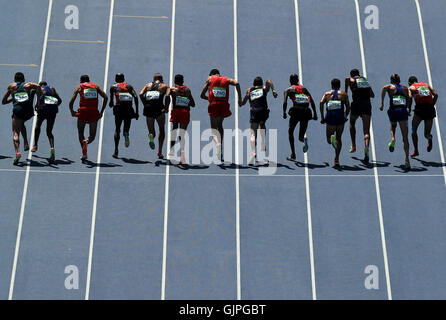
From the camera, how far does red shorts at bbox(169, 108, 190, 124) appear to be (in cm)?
2336

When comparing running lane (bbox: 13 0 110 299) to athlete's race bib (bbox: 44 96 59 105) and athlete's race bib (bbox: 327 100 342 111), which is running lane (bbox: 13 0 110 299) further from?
athlete's race bib (bbox: 327 100 342 111)

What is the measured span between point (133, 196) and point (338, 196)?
3.80 m

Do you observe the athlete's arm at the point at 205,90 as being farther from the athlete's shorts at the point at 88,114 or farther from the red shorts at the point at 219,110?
the athlete's shorts at the point at 88,114

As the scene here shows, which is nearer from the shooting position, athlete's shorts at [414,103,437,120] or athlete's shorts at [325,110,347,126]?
athlete's shorts at [325,110,347,126]

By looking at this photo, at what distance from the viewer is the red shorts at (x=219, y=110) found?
23453mm

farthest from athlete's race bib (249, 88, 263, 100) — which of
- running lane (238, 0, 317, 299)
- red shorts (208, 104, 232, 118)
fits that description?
running lane (238, 0, 317, 299)

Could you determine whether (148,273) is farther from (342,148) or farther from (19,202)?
(342,148)

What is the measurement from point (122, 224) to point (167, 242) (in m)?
0.93

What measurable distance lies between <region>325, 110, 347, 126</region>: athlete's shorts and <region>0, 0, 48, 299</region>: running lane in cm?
582

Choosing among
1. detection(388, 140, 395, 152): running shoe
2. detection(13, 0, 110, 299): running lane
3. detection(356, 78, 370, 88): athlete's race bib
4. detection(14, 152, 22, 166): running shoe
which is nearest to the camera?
detection(13, 0, 110, 299): running lane

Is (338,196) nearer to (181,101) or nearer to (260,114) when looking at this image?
(260,114)

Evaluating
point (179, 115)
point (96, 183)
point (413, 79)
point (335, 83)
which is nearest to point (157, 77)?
point (179, 115)

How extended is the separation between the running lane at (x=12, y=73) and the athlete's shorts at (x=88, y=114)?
4.53 feet

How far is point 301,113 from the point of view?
76.9 ft
